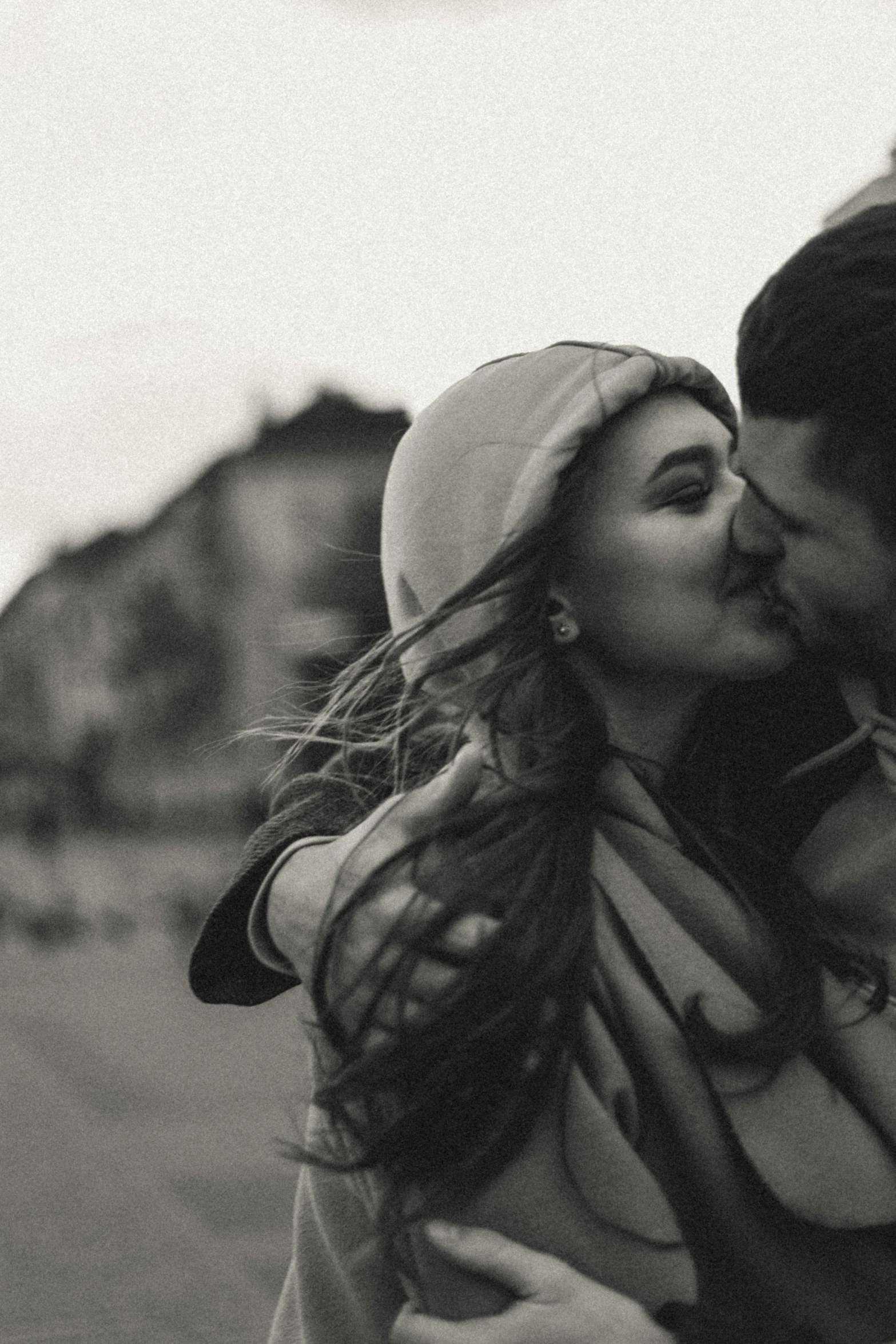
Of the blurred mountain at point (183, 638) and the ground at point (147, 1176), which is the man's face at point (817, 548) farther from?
the blurred mountain at point (183, 638)

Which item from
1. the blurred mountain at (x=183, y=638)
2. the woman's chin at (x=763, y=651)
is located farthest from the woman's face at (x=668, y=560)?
the blurred mountain at (x=183, y=638)

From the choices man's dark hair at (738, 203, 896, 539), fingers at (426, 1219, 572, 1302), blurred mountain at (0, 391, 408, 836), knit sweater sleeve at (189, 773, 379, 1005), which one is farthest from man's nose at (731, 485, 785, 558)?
blurred mountain at (0, 391, 408, 836)

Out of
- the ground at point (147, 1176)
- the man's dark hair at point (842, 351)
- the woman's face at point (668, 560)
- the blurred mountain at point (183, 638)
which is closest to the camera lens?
the man's dark hair at point (842, 351)

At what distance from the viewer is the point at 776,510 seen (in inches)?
80.4

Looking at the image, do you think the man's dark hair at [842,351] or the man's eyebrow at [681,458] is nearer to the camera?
the man's dark hair at [842,351]

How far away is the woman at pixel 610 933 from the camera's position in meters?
1.95

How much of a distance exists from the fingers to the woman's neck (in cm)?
55

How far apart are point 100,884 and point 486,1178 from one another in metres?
70.2

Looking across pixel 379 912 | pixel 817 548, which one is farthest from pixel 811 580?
pixel 379 912

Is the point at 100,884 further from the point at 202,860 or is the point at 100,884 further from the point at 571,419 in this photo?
the point at 571,419

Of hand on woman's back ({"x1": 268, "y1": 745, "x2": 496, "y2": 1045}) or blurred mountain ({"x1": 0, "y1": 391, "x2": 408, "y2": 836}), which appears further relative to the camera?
blurred mountain ({"x1": 0, "y1": 391, "x2": 408, "y2": 836})

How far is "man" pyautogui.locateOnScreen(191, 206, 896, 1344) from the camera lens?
6.30ft

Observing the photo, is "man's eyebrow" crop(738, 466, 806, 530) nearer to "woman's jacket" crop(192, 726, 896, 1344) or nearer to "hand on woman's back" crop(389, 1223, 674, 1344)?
"woman's jacket" crop(192, 726, 896, 1344)

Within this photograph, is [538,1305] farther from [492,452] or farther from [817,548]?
[492,452]
